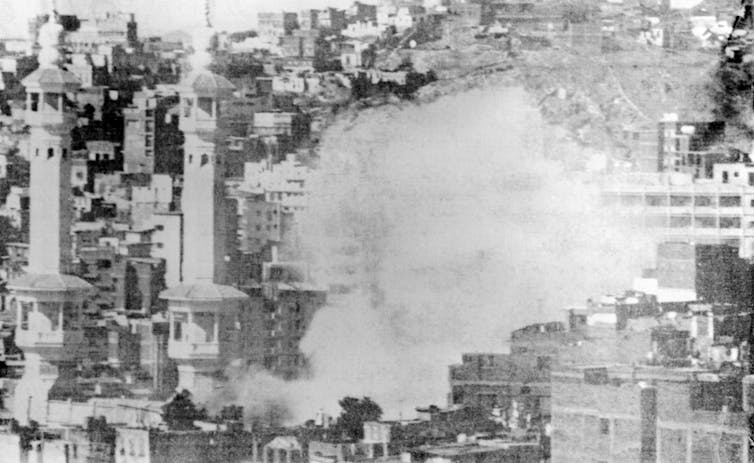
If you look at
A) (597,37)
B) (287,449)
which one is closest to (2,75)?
(287,449)

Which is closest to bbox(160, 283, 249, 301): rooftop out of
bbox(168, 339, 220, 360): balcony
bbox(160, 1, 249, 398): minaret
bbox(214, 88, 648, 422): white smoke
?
bbox(160, 1, 249, 398): minaret

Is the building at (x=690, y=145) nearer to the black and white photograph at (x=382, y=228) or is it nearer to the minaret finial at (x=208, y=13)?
the black and white photograph at (x=382, y=228)

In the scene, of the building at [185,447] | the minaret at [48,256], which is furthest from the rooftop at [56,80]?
the building at [185,447]

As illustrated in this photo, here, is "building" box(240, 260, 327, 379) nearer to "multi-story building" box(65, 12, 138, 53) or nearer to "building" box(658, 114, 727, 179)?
"multi-story building" box(65, 12, 138, 53)

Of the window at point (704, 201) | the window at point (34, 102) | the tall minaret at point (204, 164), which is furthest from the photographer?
the window at point (34, 102)

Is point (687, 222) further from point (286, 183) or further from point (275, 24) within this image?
point (275, 24)

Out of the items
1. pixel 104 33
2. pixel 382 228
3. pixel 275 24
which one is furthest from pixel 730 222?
pixel 104 33

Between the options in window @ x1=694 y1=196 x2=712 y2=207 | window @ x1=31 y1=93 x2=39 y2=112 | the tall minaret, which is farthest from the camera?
window @ x1=31 y1=93 x2=39 y2=112
